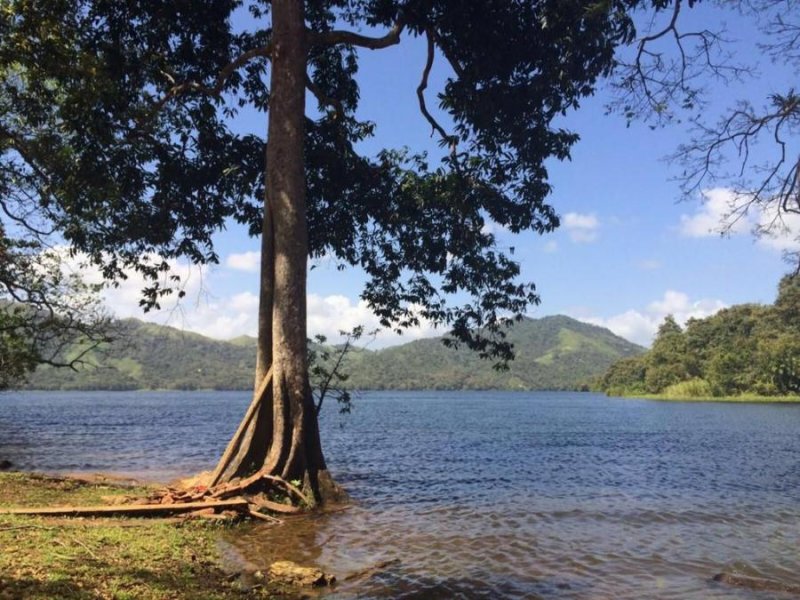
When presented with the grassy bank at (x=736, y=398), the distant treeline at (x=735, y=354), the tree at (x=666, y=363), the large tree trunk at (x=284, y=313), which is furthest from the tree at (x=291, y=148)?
the tree at (x=666, y=363)

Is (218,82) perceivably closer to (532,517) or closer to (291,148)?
(291,148)

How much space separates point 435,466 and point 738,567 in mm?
17243

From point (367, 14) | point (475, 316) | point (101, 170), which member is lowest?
point (475, 316)

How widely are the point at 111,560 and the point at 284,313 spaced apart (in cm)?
715

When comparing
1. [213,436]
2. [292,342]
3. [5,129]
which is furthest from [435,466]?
[213,436]

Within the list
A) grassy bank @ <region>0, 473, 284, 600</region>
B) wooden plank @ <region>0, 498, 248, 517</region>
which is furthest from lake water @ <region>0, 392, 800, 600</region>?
grassy bank @ <region>0, 473, 284, 600</region>

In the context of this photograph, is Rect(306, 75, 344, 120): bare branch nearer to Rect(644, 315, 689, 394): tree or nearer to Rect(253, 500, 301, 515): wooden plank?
Rect(253, 500, 301, 515): wooden plank

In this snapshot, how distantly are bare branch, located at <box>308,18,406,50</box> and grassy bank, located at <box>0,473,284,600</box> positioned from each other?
12087mm

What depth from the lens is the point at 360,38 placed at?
16078mm

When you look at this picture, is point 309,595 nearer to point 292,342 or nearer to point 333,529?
point 333,529

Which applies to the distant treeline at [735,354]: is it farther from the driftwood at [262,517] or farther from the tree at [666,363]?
the driftwood at [262,517]

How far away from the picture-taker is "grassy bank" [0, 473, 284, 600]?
22.0 ft

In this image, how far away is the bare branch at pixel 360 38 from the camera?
15836 mm

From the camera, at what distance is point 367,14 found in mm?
17250
